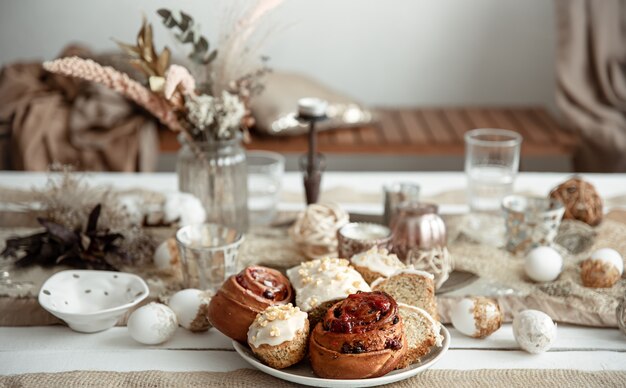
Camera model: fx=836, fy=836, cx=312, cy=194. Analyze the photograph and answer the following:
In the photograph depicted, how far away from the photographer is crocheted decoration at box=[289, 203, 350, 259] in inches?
58.4

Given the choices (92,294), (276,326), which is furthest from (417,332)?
(92,294)

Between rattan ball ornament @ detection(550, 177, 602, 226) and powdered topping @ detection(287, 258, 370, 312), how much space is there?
→ 619mm

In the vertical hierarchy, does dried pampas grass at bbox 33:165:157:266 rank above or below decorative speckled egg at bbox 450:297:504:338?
above

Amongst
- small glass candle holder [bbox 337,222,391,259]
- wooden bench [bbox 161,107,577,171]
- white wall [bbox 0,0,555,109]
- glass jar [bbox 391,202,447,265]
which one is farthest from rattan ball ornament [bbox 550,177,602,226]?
white wall [bbox 0,0,555,109]

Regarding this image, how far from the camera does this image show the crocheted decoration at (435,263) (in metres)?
1.37

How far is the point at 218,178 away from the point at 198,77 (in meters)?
0.20

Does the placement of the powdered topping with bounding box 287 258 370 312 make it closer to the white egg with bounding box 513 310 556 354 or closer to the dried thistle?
the white egg with bounding box 513 310 556 354

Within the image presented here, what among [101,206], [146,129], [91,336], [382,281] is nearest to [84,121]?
[146,129]

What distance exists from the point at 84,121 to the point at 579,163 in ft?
5.85

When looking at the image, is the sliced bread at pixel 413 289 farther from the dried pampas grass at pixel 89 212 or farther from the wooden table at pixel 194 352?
the dried pampas grass at pixel 89 212

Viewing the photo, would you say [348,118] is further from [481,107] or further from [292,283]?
[292,283]

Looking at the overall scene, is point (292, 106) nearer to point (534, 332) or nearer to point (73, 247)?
point (73, 247)

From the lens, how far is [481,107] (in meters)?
3.46

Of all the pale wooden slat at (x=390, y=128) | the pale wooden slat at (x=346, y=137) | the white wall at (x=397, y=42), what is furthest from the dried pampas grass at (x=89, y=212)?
the white wall at (x=397, y=42)
